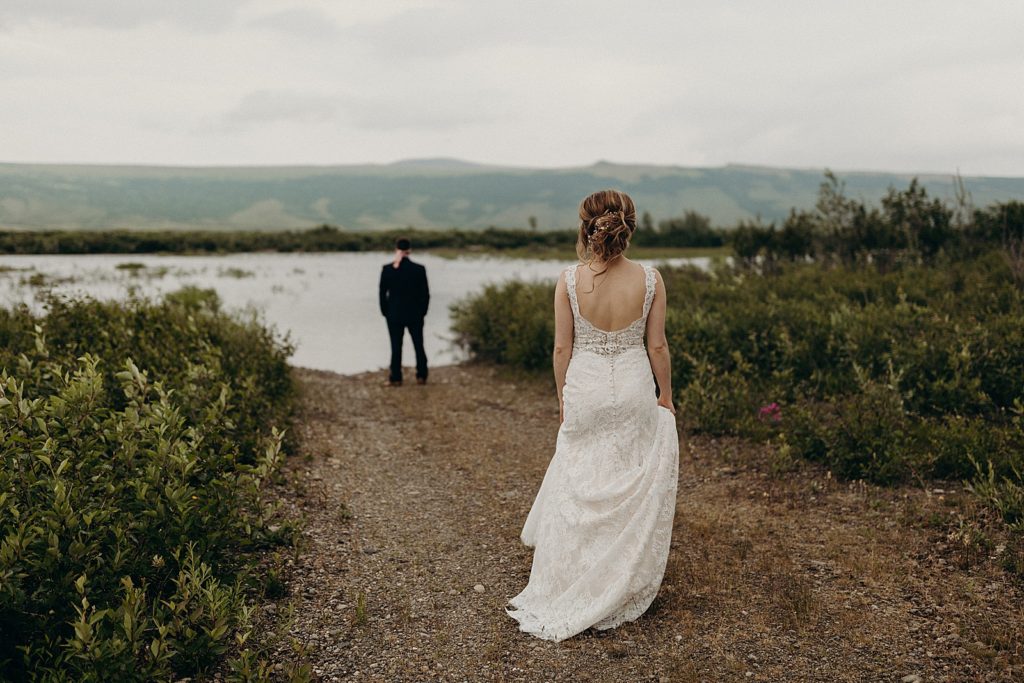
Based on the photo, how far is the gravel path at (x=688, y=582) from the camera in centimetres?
474

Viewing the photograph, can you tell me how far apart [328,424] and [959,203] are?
14640 millimetres

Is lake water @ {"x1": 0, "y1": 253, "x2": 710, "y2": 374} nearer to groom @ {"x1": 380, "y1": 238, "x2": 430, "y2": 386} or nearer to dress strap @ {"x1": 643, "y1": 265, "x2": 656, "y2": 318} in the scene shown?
groom @ {"x1": 380, "y1": 238, "x2": 430, "y2": 386}

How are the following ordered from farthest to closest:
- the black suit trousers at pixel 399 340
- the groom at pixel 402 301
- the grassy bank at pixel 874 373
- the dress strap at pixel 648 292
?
1. the black suit trousers at pixel 399 340
2. the groom at pixel 402 301
3. the grassy bank at pixel 874 373
4. the dress strap at pixel 648 292

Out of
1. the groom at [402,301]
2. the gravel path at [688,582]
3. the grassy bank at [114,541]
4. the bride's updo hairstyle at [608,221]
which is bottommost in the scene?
the gravel path at [688,582]

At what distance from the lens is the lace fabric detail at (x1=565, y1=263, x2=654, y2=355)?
221 inches

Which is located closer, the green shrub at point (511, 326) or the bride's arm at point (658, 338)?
the bride's arm at point (658, 338)

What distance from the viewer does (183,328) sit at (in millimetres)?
11797

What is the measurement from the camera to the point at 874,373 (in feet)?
34.4

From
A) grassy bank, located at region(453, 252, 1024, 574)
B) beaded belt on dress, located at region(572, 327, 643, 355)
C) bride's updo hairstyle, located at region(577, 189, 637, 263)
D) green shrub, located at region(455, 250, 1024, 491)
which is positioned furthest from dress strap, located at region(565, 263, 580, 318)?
green shrub, located at region(455, 250, 1024, 491)

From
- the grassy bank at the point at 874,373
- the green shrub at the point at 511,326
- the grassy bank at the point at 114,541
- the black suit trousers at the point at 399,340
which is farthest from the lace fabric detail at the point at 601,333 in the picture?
the green shrub at the point at 511,326

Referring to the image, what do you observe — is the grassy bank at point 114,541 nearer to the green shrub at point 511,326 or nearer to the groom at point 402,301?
the groom at point 402,301

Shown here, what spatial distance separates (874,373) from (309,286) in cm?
2621

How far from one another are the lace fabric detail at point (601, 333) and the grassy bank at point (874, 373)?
3.27 meters

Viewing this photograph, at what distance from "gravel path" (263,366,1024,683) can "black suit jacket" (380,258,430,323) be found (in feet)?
16.1
